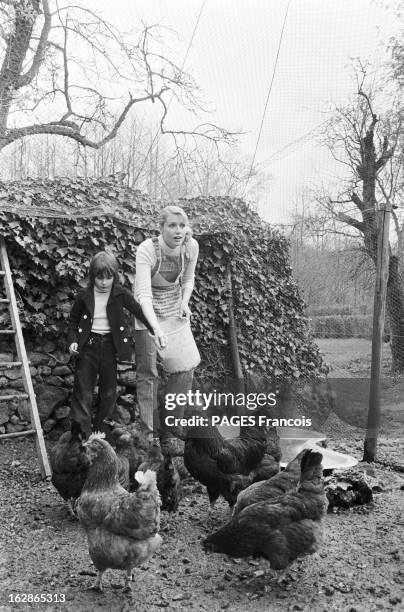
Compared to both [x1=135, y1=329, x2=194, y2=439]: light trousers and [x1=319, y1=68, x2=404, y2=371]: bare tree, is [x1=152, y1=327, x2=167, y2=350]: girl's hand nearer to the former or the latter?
[x1=135, y1=329, x2=194, y2=439]: light trousers

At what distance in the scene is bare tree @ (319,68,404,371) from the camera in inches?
197

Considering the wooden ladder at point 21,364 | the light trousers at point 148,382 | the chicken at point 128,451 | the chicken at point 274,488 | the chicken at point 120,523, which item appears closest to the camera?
the chicken at point 120,523

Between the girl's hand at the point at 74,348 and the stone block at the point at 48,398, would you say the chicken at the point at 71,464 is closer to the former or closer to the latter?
the girl's hand at the point at 74,348

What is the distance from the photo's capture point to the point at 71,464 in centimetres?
349

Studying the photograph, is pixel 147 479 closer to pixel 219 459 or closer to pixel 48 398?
pixel 219 459

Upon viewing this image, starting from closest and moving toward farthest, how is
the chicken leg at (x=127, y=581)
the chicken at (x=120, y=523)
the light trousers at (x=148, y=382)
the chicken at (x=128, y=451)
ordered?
the chicken at (x=120, y=523), the chicken leg at (x=127, y=581), the chicken at (x=128, y=451), the light trousers at (x=148, y=382)

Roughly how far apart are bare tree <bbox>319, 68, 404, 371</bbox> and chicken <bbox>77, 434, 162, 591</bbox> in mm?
3172

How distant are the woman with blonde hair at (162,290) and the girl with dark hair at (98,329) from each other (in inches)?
6.1

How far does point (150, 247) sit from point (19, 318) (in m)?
1.80

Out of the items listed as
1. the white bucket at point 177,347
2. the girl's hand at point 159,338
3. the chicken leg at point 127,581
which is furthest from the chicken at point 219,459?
the chicken leg at point 127,581

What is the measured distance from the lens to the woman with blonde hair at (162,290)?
12.4 feet

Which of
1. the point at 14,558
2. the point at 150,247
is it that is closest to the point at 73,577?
the point at 14,558

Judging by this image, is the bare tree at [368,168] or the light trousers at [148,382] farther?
the bare tree at [368,168]

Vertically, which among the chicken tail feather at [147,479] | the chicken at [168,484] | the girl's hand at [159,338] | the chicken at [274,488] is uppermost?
the girl's hand at [159,338]
